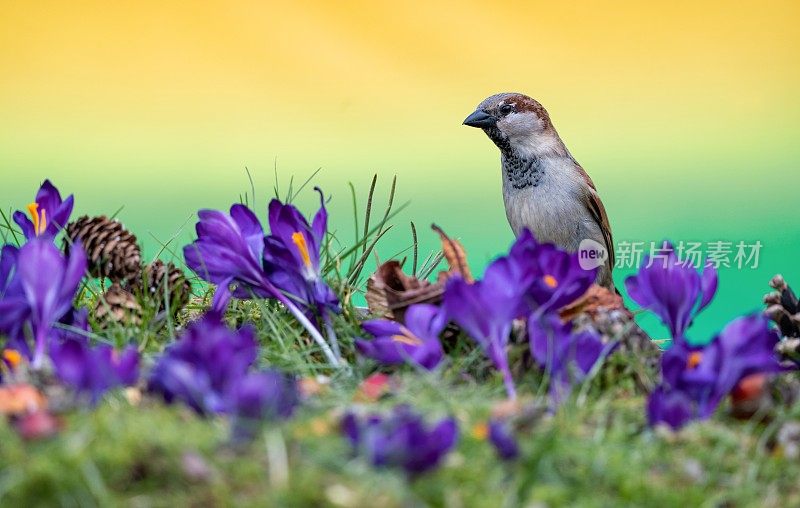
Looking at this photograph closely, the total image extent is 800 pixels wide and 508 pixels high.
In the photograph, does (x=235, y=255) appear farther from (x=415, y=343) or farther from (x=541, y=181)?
(x=541, y=181)

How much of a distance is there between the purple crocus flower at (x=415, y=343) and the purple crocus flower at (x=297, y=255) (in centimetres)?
25

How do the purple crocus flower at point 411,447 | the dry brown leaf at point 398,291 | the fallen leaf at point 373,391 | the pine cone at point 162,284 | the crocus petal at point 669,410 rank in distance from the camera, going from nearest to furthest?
the purple crocus flower at point 411,447
the crocus petal at point 669,410
the fallen leaf at point 373,391
the dry brown leaf at point 398,291
the pine cone at point 162,284

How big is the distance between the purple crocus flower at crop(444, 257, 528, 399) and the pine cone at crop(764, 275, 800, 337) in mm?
783

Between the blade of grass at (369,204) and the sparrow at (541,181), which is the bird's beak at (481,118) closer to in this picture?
the sparrow at (541,181)

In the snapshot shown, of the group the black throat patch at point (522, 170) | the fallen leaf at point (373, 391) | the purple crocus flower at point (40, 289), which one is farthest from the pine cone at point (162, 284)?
the black throat patch at point (522, 170)

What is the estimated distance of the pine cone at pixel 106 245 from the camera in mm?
1901

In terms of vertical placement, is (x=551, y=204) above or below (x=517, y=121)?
below

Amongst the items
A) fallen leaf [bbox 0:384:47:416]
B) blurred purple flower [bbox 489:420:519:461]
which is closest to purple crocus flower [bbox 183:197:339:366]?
fallen leaf [bbox 0:384:47:416]

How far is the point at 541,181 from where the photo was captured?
3764 millimetres

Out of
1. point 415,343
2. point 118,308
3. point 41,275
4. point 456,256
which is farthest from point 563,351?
point 118,308

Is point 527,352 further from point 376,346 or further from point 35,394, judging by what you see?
point 35,394

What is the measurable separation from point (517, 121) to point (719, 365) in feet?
8.43

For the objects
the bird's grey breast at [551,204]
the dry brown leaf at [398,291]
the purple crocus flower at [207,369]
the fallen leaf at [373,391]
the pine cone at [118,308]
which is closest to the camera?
the purple crocus flower at [207,369]

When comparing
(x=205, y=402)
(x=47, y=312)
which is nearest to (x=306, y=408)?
(x=205, y=402)
